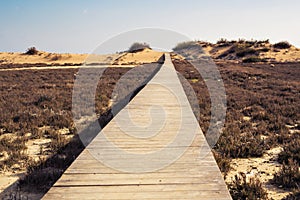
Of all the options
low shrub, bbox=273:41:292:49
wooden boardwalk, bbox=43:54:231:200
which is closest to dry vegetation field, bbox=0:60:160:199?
wooden boardwalk, bbox=43:54:231:200

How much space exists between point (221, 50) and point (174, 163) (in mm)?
50262

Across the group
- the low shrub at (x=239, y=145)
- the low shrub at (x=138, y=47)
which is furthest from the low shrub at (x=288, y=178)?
the low shrub at (x=138, y=47)

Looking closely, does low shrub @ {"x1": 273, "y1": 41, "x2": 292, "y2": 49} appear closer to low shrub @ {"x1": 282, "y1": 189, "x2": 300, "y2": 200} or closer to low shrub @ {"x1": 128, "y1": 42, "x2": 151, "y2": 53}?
low shrub @ {"x1": 128, "y1": 42, "x2": 151, "y2": 53}

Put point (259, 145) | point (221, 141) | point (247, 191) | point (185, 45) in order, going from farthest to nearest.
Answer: point (185, 45), point (221, 141), point (259, 145), point (247, 191)

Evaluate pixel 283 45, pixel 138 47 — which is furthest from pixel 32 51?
pixel 283 45

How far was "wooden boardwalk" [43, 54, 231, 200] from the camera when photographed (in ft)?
11.1

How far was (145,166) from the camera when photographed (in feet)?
13.6

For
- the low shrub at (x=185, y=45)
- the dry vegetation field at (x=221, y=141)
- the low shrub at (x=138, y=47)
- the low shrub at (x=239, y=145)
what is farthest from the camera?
the low shrub at (x=185, y=45)

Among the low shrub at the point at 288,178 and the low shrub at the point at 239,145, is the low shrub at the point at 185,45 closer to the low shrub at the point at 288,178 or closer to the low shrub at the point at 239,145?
the low shrub at the point at 239,145

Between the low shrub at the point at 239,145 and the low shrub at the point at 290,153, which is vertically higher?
the low shrub at the point at 290,153

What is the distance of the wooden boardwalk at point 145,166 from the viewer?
11.1 feet

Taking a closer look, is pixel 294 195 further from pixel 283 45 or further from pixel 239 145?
pixel 283 45

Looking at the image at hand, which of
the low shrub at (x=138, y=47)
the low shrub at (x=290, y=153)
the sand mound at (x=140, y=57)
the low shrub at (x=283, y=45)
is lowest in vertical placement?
the sand mound at (x=140, y=57)

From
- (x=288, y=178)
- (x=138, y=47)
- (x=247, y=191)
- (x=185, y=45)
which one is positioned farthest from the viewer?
(x=185, y=45)
